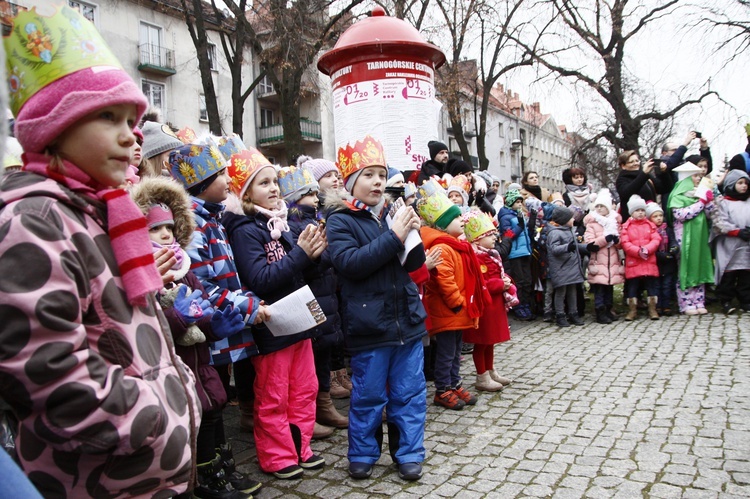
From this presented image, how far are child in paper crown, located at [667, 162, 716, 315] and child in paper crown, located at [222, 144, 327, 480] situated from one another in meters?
7.14

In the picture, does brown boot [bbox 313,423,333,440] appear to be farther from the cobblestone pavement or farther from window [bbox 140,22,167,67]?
window [bbox 140,22,167,67]

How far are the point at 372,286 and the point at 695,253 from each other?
719 cm

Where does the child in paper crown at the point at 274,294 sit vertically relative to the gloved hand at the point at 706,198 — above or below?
below

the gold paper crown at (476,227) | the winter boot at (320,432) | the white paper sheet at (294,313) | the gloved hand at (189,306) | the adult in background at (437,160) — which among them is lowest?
the winter boot at (320,432)

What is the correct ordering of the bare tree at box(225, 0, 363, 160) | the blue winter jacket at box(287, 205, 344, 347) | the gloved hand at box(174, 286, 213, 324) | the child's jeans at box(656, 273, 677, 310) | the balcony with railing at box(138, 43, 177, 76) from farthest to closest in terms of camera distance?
the balcony with railing at box(138, 43, 177, 76) < the bare tree at box(225, 0, 363, 160) < the child's jeans at box(656, 273, 677, 310) < the blue winter jacket at box(287, 205, 344, 347) < the gloved hand at box(174, 286, 213, 324)

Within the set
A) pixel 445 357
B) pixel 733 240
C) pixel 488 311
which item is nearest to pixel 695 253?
pixel 733 240

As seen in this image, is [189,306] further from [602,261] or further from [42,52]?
[602,261]

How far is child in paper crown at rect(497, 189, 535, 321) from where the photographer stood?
8961mm

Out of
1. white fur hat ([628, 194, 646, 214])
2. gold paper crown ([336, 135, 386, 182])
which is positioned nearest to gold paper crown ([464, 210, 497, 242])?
gold paper crown ([336, 135, 386, 182])

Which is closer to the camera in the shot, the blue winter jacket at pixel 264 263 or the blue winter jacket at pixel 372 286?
the blue winter jacket at pixel 372 286

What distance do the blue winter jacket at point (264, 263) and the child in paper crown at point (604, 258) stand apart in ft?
21.0

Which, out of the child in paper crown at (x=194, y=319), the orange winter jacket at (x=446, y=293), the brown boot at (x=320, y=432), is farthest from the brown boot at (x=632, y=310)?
the child in paper crown at (x=194, y=319)

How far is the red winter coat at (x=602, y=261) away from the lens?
29.2 feet

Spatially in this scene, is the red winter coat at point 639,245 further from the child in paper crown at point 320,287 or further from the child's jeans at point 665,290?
the child in paper crown at point 320,287
